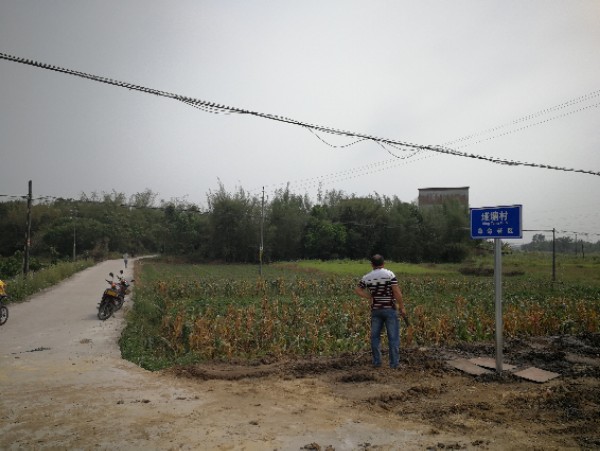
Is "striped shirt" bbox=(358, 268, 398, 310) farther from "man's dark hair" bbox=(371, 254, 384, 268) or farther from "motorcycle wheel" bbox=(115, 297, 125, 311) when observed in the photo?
"motorcycle wheel" bbox=(115, 297, 125, 311)

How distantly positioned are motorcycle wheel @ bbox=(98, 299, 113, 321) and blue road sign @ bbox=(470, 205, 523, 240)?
1035cm

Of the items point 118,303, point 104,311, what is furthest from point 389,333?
point 118,303

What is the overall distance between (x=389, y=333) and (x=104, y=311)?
8938 millimetres

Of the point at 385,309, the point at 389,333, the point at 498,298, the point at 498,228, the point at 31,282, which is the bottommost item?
the point at 31,282

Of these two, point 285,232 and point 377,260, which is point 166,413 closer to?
point 377,260

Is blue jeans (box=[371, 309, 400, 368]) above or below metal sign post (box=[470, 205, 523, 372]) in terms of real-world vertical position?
below

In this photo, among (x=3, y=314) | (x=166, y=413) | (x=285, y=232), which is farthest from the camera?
(x=285, y=232)

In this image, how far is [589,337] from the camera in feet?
31.7

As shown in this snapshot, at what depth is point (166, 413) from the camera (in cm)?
516

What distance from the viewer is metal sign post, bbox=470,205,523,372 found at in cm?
654

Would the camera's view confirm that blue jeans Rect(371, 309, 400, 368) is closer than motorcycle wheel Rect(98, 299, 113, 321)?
Yes

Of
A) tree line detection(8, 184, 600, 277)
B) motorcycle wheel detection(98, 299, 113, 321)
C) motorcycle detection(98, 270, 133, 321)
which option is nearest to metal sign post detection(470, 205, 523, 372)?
motorcycle detection(98, 270, 133, 321)

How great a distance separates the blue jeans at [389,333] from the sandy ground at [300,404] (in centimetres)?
26

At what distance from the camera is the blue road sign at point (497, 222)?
6.51 meters
